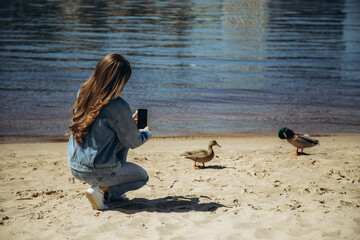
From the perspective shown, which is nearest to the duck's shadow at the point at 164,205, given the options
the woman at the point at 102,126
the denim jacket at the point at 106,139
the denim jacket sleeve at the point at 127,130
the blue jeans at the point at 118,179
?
the blue jeans at the point at 118,179

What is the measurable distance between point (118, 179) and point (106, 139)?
1.88 feet

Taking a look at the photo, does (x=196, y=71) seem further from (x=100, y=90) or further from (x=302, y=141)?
(x=100, y=90)

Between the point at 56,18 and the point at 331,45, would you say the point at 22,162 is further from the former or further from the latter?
the point at 56,18

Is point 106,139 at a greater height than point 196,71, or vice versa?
point 106,139

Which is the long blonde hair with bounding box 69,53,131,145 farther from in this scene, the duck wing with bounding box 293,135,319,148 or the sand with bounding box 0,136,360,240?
the duck wing with bounding box 293,135,319,148

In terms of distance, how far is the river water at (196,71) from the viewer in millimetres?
11133

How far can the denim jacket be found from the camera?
14.9 feet

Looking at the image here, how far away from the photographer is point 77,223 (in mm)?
4609

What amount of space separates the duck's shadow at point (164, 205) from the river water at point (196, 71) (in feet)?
15.3

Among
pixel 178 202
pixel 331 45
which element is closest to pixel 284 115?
pixel 178 202

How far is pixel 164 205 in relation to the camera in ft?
16.9

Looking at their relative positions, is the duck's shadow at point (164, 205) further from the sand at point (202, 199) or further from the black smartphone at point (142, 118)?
the black smartphone at point (142, 118)

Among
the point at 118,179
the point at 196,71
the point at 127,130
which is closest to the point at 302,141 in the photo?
the point at 118,179

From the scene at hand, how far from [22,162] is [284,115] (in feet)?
23.5
